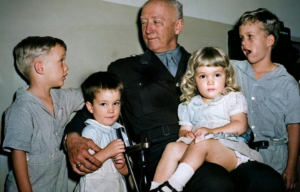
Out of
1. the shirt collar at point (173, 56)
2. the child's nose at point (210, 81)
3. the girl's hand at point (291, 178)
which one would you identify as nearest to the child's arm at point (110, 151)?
the child's nose at point (210, 81)

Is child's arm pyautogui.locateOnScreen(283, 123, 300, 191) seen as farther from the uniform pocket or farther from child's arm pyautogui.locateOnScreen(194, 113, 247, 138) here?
the uniform pocket

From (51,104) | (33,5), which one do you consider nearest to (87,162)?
(51,104)

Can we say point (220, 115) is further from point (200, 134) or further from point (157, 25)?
point (157, 25)

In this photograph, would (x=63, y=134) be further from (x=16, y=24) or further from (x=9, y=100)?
(x=16, y=24)

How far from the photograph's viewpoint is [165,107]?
2.00 m

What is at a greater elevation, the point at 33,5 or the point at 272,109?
the point at 33,5

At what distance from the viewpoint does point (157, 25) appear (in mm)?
2184

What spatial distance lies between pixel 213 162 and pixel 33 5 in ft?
6.06

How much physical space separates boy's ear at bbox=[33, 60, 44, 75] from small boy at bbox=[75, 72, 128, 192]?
330mm

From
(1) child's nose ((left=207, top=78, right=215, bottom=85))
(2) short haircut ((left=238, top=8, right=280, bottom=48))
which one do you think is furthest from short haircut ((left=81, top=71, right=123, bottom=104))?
(2) short haircut ((left=238, top=8, right=280, bottom=48))

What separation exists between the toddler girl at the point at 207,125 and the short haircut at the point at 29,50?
3.52 ft

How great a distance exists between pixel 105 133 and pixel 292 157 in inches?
58.5

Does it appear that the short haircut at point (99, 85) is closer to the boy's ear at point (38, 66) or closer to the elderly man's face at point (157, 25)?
the boy's ear at point (38, 66)

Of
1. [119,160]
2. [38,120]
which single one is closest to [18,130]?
[38,120]
